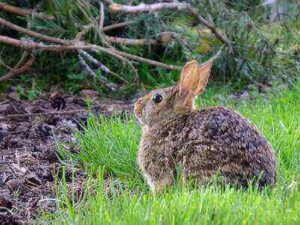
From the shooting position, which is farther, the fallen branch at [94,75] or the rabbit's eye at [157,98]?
the fallen branch at [94,75]

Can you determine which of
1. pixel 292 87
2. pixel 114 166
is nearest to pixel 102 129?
pixel 114 166

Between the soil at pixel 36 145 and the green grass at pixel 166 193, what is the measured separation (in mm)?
171

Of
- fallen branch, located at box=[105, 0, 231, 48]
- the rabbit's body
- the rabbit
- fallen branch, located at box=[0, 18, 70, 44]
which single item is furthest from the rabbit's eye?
fallen branch, located at box=[0, 18, 70, 44]

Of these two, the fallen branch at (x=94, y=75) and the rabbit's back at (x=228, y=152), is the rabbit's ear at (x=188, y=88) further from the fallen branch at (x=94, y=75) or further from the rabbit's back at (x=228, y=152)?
the fallen branch at (x=94, y=75)

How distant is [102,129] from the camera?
Result: 5918 mm

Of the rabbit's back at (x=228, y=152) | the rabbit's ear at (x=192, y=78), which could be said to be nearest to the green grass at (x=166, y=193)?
the rabbit's back at (x=228, y=152)

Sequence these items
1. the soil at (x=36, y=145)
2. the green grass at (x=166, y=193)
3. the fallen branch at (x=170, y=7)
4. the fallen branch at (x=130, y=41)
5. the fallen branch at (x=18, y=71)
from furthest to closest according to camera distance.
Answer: the fallen branch at (x=130, y=41)
the fallen branch at (x=18, y=71)
the fallen branch at (x=170, y=7)
the soil at (x=36, y=145)
the green grass at (x=166, y=193)

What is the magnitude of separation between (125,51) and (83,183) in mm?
2941

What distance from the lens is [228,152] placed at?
446cm

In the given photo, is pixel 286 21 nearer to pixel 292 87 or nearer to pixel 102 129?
pixel 292 87

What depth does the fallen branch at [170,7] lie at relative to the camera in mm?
6816

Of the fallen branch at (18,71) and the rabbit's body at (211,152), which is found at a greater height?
the rabbit's body at (211,152)

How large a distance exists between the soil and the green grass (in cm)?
17

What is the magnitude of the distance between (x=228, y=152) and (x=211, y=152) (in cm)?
10
